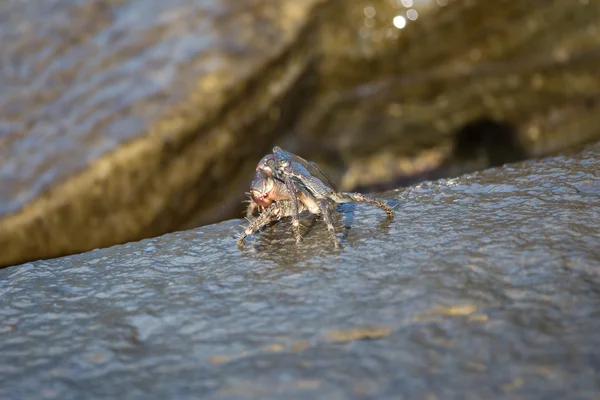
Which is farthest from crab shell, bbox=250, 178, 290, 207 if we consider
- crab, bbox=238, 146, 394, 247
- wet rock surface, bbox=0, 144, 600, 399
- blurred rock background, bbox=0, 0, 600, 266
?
blurred rock background, bbox=0, 0, 600, 266

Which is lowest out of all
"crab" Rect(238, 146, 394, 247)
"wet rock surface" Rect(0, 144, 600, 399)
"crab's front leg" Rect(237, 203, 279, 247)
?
"wet rock surface" Rect(0, 144, 600, 399)

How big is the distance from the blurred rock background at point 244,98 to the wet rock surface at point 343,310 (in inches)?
68.6

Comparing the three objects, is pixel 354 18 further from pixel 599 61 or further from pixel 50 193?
pixel 50 193

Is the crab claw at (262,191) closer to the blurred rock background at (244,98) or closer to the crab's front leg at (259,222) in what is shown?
the crab's front leg at (259,222)

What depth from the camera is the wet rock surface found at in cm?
151

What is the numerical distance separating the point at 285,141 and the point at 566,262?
3.18 metres

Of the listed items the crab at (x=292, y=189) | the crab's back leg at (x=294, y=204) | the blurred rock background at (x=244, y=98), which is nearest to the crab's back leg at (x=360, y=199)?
the crab at (x=292, y=189)

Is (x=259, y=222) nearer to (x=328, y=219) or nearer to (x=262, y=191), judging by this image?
(x=262, y=191)

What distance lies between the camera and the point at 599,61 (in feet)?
16.3

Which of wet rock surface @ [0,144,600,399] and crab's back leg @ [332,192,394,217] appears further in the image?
crab's back leg @ [332,192,394,217]

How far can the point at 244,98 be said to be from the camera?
177 inches

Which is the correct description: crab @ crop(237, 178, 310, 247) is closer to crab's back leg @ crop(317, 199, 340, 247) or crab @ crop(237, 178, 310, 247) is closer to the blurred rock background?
crab's back leg @ crop(317, 199, 340, 247)

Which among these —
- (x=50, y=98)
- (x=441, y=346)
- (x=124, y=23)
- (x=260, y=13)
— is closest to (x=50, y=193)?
(x=50, y=98)

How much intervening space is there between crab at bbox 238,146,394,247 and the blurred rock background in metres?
1.96
